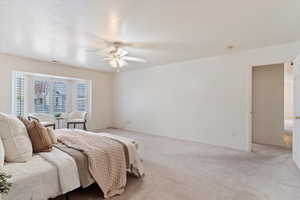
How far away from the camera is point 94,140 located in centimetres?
245

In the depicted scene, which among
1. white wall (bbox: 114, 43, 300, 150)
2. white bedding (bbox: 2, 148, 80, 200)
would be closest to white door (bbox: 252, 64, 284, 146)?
white wall (bbox: 114, 43, 300, 150)

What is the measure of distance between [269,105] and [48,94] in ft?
22.8

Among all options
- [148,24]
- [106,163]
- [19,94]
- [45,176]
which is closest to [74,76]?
→ [19,94]


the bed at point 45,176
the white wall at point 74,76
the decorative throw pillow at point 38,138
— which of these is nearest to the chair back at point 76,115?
the white wall at point 74,76

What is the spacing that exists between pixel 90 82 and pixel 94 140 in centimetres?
419

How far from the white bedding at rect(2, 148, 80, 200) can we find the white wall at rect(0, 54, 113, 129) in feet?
11.5

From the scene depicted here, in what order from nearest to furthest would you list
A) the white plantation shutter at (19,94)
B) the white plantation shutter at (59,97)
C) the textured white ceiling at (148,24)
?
the textured white ceiling at (148,24)
the white plantation shutter at (19,94)
the white plantation shutter at (59,97)

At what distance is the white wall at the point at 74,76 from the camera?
4176 mm

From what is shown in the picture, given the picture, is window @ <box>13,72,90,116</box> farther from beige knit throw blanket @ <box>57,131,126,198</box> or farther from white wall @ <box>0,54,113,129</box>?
beige knit throw blanket @ <box>57,131,126,198</box>

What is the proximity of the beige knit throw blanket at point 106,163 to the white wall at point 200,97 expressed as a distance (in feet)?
9.70

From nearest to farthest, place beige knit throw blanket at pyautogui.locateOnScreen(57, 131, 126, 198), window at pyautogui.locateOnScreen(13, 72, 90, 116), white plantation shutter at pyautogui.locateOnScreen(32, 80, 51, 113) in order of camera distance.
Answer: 1. beige knit throw blanket at pyautogui.locateOnScreen(57, 131, 126, 198)
2. window at pyautogui.locateOnScreen(13, 72, 90, 116)
3. white plantation shutter at pyautogui.locateOnScreen(32, 80, 51, 113)

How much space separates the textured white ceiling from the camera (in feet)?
6.70

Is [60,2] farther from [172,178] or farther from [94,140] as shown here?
[172,178]

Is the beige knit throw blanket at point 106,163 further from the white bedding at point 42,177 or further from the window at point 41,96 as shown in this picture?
the window at point 41,96
